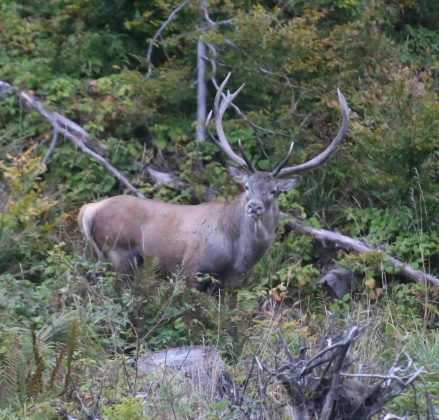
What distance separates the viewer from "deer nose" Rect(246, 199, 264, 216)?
26.9 feet

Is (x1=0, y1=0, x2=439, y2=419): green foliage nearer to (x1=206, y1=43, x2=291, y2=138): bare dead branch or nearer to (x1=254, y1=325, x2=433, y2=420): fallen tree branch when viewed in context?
(x1=206, y1=43, x2=291, y2=138): bare dead branch

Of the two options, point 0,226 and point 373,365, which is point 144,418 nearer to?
point 373,365

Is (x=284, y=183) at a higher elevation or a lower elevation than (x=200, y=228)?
higher

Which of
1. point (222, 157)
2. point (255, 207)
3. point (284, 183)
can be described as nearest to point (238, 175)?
point (284, 183)

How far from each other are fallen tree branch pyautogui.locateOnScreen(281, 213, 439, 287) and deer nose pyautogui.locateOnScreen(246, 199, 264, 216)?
1278 mm

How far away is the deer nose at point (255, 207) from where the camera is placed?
820 centimetres

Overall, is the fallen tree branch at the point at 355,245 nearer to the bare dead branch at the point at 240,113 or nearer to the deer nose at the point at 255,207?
the bare dead branch at the point at 240,113

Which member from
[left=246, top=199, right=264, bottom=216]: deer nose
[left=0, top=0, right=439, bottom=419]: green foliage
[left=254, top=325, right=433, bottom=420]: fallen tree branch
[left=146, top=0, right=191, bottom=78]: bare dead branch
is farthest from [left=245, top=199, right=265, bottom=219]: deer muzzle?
[left=254, top=325, right=433, bottom=420]: fallen tree branch

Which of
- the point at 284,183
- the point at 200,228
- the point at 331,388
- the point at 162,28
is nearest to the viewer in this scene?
the point at 331,388

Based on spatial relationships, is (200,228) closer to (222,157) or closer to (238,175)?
(238,175)

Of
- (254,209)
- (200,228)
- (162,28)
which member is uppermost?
(162,28)

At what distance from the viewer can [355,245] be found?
9.32 meters

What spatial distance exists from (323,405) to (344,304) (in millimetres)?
3879

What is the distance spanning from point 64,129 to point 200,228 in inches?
93.7
